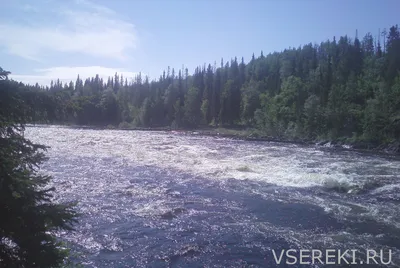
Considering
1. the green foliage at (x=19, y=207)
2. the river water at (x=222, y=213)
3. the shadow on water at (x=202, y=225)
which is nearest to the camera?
the green foliage at (x=19, y=207)

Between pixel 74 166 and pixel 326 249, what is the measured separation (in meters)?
19.5

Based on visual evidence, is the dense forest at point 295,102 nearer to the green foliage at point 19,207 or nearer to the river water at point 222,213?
the river water at point 222,213

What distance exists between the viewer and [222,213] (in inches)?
513

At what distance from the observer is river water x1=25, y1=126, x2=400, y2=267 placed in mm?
9496

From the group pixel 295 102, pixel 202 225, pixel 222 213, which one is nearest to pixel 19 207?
pixel 202 225

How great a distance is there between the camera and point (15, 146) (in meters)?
5.11

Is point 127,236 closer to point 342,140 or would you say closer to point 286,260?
point 286,260

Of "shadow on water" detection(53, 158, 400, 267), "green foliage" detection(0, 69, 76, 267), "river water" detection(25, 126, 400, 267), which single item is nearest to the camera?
"green foliage" detection(0, 69, 76, 267)

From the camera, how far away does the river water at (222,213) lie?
31.2 ft

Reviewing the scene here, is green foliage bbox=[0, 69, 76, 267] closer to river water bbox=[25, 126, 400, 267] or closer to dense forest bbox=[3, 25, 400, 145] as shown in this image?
river water bbox=[25, 126, 400, 267]

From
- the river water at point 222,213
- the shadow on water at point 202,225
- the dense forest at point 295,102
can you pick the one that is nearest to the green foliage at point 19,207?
the river water at point 222,213

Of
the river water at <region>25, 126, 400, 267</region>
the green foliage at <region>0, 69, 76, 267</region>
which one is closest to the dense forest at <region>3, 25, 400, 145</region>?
the river water at <region>25, 126, 400, 267</region>

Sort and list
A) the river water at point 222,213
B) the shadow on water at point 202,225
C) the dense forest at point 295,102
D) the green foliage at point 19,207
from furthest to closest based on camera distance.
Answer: the dense forest at point 295,102 → the river water at point 222,213 → the shadow on water at point 202,225 → the green foliage at point 19,207

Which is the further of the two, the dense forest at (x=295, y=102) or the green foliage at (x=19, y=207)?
the dense forest at (x=295, y=102)
